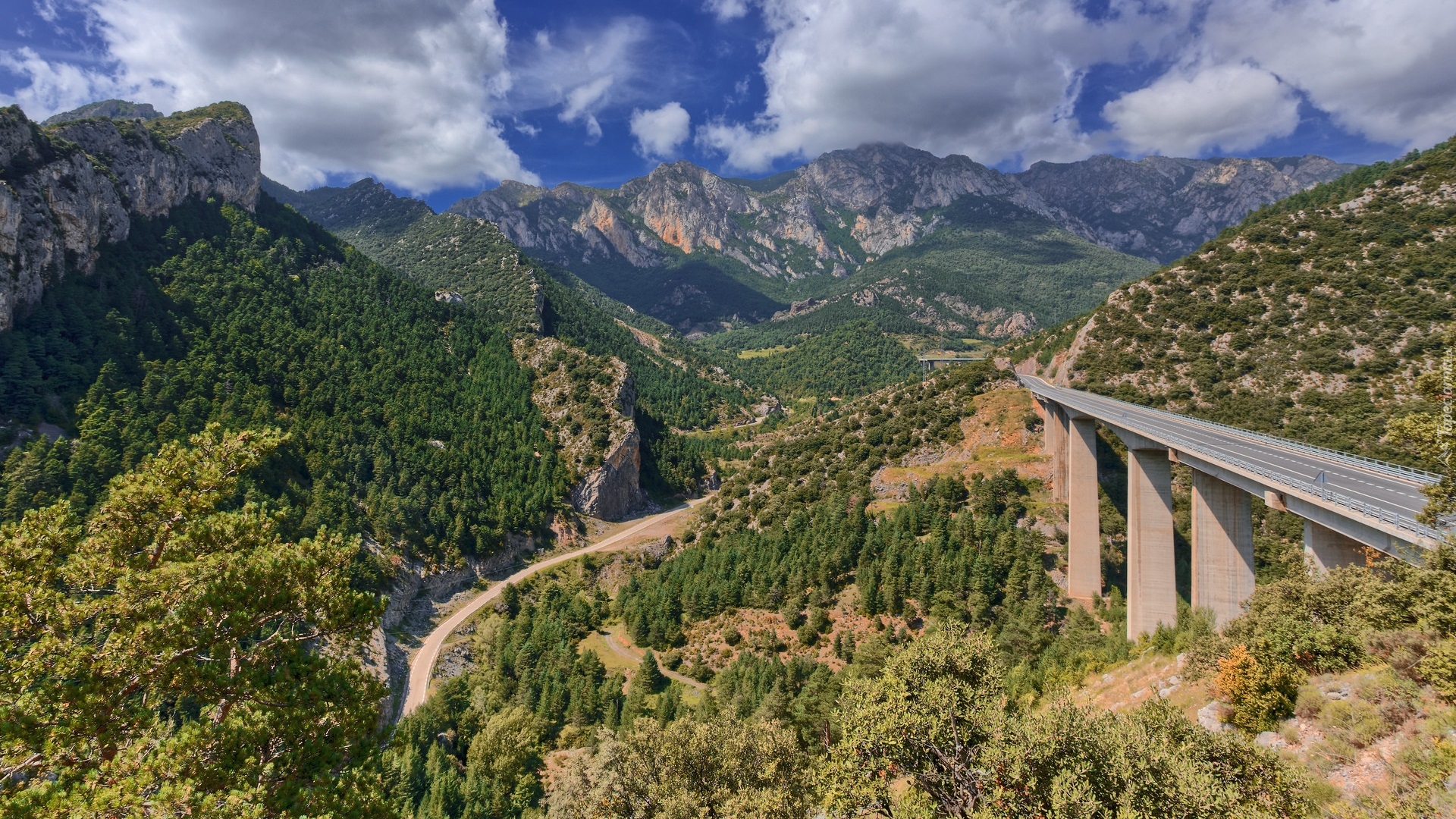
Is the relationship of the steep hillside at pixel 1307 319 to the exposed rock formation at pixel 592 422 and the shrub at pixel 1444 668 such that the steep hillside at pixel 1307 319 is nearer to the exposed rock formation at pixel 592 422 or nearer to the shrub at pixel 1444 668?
the shrub at pixel 1444 668

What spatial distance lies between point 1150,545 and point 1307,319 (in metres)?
47.6

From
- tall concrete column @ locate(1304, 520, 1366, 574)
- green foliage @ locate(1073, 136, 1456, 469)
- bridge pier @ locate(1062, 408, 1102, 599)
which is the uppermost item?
green foliage @ locate(1073, 136, 1456, 469)

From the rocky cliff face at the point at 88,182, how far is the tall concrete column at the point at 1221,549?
12267cm

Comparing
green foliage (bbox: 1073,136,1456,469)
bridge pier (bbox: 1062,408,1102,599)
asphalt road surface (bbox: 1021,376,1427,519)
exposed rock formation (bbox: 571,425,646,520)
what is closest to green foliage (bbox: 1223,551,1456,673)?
asphalt road surface (bbox: 1021,376,1427,519)

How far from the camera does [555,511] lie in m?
99.4

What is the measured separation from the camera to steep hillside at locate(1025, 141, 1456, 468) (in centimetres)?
5275

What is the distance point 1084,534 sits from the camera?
1889 inches

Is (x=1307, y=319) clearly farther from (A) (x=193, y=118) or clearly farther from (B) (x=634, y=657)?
(A) (x=193, y=118)

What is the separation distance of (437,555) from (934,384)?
268 feet

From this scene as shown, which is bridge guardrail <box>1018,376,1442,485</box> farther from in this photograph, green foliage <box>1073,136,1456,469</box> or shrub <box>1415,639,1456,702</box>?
shrub <box>1415,639,1456,702</box>

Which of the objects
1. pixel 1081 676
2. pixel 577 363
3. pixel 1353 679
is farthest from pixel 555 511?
pixel 1353 679

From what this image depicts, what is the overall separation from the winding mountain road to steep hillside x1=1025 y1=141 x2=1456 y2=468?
75.7m

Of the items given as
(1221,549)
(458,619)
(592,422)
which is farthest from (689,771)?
(592,422)

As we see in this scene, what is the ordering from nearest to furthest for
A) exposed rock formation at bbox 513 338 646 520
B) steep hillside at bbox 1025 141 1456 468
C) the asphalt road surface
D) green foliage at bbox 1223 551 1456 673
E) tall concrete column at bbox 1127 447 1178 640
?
green foliage at bbox 1223 551 1456 673, the asphalt road surface, tall concrete column at bbox 1127 447 1178 640, steep hillside at bbox 1025 141 1456 468, exposed rock formation at bbox 513 338 646 520
